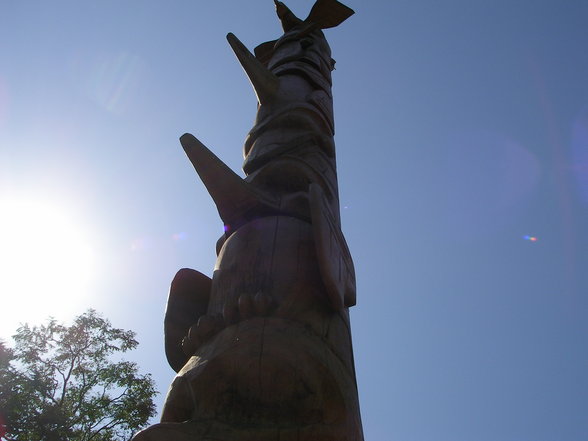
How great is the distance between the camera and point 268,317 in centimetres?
249

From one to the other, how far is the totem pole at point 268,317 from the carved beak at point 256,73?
78 centimetres

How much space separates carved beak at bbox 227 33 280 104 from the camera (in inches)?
177

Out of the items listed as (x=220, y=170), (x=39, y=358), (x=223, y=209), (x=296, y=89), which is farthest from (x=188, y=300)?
(x=39, y=358)

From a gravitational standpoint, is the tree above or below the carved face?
below

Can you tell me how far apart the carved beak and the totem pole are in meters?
0.78

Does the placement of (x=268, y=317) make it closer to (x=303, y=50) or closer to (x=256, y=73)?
(x=256, y=73)

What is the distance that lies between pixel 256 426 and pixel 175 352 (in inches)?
45.8

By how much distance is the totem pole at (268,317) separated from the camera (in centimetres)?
218

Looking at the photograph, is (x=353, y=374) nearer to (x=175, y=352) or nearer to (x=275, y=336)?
(x=275, y=336)

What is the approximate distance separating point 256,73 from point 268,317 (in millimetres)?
2924

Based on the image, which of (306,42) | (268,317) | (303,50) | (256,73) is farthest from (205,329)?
(306,42)

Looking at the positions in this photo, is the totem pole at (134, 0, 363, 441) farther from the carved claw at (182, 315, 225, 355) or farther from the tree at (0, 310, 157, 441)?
the tree at (0, 310, 157, 441)

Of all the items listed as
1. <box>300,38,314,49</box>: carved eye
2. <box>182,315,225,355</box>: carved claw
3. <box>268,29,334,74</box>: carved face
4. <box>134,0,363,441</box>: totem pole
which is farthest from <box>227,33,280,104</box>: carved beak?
<box>182,315,225,355</box>: carved claw

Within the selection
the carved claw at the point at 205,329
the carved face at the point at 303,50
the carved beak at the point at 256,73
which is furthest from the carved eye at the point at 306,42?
the carved claw at the point at 205,329
